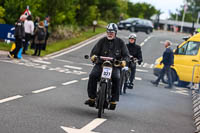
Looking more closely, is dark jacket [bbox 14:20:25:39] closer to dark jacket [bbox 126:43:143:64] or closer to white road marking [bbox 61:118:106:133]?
dark jacket [bbox 126:43:143:64]

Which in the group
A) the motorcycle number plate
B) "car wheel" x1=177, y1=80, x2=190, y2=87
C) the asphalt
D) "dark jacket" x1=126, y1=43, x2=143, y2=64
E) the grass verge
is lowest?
"car wheel" x1=177, y1=80, x2=190, y2=87

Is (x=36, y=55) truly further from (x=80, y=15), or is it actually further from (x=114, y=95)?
(x=80, y=15)

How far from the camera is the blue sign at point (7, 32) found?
80.9 ft

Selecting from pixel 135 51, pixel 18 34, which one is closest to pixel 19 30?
pixel 18 34

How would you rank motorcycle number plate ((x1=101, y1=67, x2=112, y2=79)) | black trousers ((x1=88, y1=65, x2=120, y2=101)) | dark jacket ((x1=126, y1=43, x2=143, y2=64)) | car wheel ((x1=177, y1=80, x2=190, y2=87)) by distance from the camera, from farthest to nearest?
car wheel ((x1=177, y1=80, x2=190, y2=87)) → dark jacket ((x1=126, y1=43, x2=143, y2=64)) → black trousers ((x1=88, y1=65, x2=120, y2=101)) → motorcycle number plate ((x1=101, y1=67, x2=112, y2=79))

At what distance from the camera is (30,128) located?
7250mm

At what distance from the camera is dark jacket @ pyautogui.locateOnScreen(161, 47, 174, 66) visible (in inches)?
731

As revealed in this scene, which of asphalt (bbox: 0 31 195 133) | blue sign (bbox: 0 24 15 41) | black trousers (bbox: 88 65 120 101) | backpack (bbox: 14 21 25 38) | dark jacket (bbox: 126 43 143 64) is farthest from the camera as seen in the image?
blue sign (bbox: 0 24 15 41)

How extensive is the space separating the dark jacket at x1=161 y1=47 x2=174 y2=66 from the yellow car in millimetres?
475

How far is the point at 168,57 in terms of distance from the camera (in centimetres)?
1870

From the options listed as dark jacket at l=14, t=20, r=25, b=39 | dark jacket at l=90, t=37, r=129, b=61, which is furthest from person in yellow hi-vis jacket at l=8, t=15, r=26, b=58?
dark jacket at l=90, t=37, r=129, b=61

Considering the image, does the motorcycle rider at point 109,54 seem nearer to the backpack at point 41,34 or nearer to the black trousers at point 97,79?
the black trousers at point 97,79

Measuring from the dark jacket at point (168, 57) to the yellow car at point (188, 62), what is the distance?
47cm

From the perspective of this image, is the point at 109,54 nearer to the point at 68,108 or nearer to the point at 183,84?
the point at 68,108
